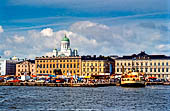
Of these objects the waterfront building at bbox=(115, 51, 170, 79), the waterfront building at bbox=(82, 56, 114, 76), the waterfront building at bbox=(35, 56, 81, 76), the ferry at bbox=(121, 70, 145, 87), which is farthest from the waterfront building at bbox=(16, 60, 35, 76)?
the ferry at bbox=(121, 70, 145, 87)

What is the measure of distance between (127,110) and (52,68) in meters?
124

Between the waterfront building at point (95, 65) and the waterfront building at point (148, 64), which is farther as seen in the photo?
the waterfront building at point (95, 65)

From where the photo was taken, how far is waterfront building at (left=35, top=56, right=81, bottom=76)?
163300 mm

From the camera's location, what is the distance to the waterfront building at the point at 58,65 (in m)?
163

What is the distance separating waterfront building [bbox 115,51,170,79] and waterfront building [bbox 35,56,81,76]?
57.3ft

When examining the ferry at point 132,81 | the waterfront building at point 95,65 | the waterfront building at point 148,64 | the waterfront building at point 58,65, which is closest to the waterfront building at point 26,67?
the waterfront building at point 58,65

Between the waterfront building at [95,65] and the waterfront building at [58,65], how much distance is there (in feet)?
8.56

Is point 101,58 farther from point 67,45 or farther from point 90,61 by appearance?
point 67,45

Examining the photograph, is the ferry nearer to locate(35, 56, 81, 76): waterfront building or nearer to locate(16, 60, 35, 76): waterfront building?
locate(35, 56, 81, 76): waterfront building

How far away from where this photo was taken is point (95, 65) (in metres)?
161

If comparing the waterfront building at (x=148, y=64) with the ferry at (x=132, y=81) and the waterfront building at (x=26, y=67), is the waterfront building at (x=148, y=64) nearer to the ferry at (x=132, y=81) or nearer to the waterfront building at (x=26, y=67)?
the waterfront building at (x=26, y=67)

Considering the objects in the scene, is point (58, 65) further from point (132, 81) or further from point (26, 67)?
point (132, 81)

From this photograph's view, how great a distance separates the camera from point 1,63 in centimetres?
19825

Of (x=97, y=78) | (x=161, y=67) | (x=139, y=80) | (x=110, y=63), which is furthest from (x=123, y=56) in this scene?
(x=139, y=80)
